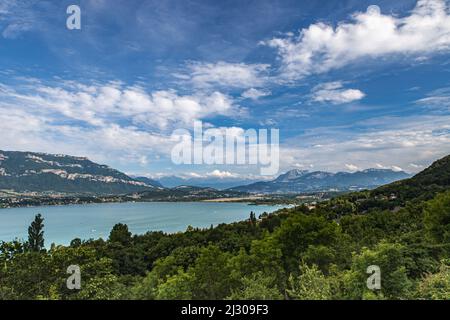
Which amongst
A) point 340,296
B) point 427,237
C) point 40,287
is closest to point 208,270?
point 40,287

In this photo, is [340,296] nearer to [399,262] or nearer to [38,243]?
[399,262]

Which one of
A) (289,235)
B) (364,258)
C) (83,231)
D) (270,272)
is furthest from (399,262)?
(83,231)

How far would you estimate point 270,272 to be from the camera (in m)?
15.8

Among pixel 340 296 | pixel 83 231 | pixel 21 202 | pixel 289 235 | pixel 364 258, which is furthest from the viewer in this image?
pixel 21 202

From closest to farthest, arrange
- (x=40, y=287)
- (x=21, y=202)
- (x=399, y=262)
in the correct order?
(x=399, y=262) → (x=40, y=287) → (x=21, y=202)

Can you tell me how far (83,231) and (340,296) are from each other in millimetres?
96129

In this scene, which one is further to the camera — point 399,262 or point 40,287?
point 40,287

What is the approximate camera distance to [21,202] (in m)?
191

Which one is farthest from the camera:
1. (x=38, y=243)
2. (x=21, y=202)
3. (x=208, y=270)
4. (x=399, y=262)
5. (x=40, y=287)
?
(x=21, y=202)
